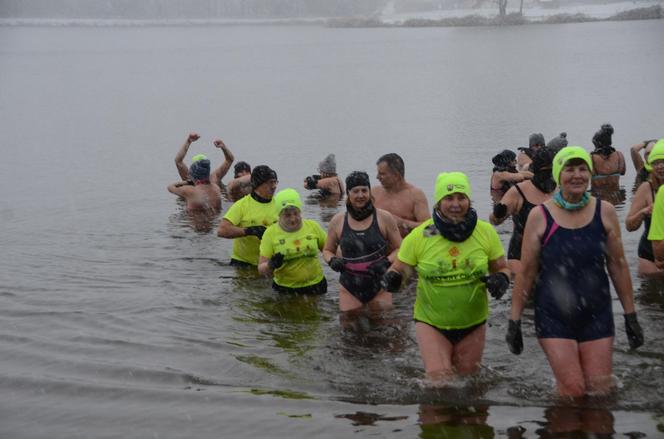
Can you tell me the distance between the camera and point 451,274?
696 cm

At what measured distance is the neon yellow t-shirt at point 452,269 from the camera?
694 cm

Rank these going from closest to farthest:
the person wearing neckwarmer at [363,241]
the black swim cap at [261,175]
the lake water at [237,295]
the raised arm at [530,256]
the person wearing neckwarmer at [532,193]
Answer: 1. the raised arm at [530,256]
2. the lake water at [237,295]
3. the person wearing neckwarmer at [363,241]
4. the person wearing neckwarmer at [532,193]
5. the black swim cap at [261,175]

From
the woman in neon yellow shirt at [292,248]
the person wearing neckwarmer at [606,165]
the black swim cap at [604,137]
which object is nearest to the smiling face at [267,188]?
the woman in neon yellow shirt at [292,248]

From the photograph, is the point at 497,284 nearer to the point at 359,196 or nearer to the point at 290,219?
the point at 359,196

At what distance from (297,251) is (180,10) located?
198 metres

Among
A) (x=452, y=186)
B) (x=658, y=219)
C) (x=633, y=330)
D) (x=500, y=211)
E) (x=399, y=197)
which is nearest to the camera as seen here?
(x=633, y=330)

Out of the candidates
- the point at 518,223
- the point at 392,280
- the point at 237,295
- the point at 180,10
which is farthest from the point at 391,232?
the point at 180,10

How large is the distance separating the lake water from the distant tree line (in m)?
145

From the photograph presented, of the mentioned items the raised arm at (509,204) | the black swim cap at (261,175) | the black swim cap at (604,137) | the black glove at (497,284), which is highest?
the black swim cap at (604,137)

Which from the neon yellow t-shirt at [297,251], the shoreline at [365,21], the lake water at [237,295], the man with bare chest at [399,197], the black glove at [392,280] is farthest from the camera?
the shoreline at [365,21]

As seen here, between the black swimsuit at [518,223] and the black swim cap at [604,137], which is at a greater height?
the black swim cap at [604,137]

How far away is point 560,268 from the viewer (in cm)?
630

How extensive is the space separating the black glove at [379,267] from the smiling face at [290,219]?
115 cm

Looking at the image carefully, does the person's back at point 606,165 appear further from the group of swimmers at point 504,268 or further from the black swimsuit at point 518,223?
the group of swimmers at point 504,268
